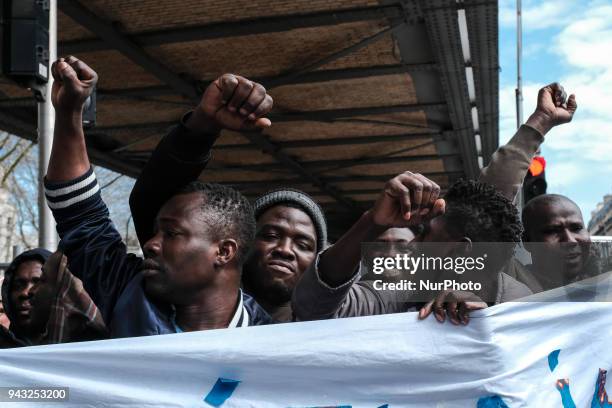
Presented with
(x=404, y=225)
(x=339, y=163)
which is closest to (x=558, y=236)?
(x=404, y=225)

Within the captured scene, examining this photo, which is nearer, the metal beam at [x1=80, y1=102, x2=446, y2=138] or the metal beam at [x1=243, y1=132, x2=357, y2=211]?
the metal beam at [x1=80, y1=102, x2=446, y2=138]

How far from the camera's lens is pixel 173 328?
87.5 inches

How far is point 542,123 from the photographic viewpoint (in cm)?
316

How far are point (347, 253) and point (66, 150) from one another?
92 centimetres

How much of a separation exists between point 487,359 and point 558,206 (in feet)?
5.26

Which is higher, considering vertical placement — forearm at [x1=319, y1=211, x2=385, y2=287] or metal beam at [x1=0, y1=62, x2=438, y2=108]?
metal beam at [x1=0, y1=62, x2=438, y2=108]

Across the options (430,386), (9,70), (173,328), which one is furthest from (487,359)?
(9,70)

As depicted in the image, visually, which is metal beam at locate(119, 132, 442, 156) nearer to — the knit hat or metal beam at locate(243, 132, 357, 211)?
metal beam at locate(243, 132, 357, 211)

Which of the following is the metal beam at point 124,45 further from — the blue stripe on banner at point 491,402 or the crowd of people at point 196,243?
the blue stripe on banner at point 491,402

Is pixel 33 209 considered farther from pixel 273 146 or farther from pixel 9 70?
pixel 9 70

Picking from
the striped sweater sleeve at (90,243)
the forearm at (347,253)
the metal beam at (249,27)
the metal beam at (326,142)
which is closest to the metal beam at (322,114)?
the metal beam at (326,142)

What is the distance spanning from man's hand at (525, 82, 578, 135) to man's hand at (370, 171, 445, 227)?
1457 mm

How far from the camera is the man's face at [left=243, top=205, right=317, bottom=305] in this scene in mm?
2693

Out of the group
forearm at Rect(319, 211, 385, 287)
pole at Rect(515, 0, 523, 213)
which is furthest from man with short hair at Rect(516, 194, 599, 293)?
pole at Rect(515, 0, 523, 213)
